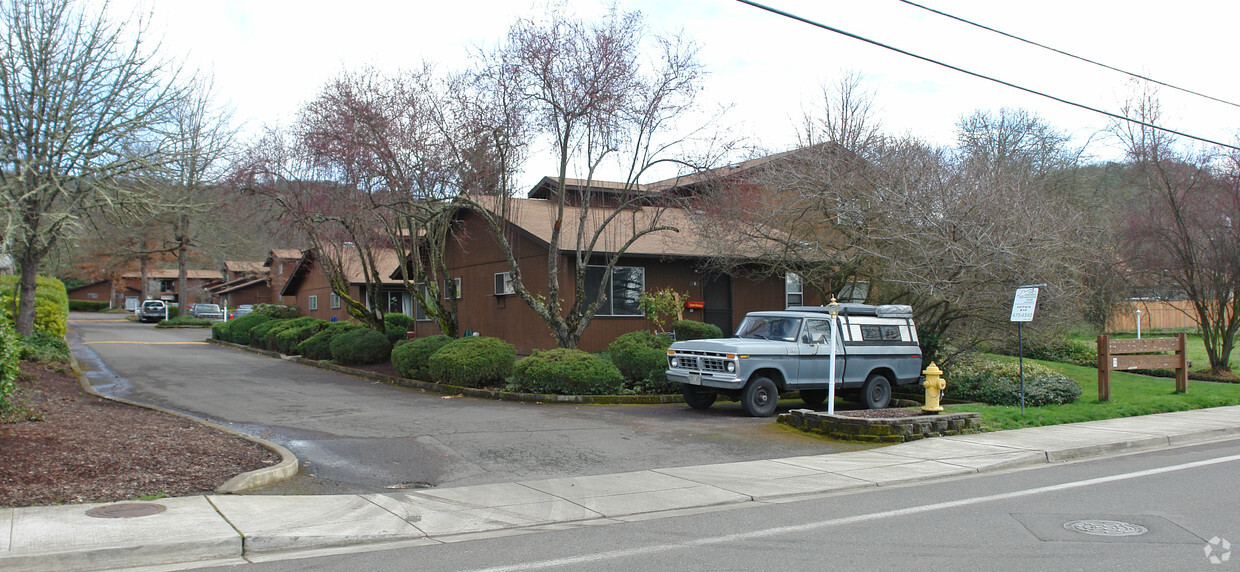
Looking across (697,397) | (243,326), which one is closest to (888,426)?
(697,397)

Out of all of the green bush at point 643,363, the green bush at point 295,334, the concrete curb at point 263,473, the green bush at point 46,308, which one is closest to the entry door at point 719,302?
the green bush at point 643,363

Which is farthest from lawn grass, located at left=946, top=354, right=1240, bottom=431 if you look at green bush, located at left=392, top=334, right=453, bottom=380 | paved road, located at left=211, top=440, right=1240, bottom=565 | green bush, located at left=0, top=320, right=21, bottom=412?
green bush, located at left=0, top=320, right=21, bottom=412

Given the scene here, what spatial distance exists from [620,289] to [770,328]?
7.69 meters

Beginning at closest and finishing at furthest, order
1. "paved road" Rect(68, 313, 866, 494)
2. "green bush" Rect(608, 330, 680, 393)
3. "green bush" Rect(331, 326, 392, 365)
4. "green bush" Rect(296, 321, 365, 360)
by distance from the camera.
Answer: "paved road" Rect(68, 313, 866, 494)
"green bush" Rect(608, 330, 680, 393)
"green bush" Rect(331, 326, 392, 365)
"green bush" Rect(296, 321, 365, 360)

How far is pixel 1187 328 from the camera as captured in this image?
131 ft

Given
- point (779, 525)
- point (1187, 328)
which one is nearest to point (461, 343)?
point (779, 525)

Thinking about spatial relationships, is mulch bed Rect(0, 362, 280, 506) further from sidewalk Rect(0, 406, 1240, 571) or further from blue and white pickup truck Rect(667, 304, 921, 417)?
blue and white pickup truck Rect(667, 304, 921, 417)

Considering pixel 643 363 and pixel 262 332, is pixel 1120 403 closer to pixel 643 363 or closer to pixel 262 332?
pixel 643 363

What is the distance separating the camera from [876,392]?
52.3 feet

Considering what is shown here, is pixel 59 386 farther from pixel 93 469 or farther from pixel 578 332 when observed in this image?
pixel 578 332

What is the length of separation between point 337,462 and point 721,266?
13507 millimetres

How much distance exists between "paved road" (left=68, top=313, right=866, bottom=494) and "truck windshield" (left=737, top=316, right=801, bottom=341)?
4.76ft

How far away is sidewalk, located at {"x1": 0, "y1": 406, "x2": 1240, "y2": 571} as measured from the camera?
21.4 ft

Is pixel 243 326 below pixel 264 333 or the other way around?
the other way around
